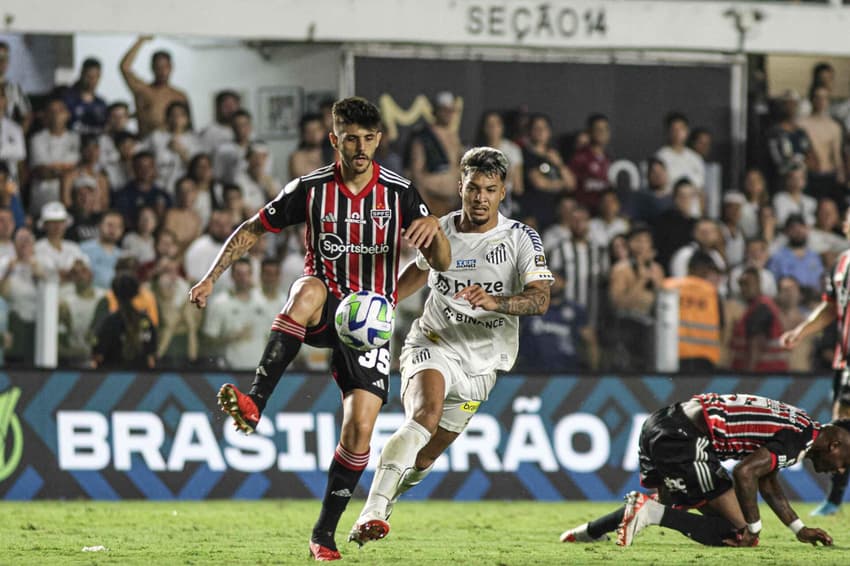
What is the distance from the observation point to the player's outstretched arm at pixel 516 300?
796cm

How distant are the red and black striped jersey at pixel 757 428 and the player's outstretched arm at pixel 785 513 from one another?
14 centimetres

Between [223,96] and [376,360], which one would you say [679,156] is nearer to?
[223,96]

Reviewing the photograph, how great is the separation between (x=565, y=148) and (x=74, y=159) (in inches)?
199

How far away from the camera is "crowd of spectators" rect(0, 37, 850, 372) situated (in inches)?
501

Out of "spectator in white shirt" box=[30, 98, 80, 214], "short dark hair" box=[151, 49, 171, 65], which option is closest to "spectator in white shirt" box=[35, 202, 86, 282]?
"spectator in white shirt" box=[30, 98, 80, 214]

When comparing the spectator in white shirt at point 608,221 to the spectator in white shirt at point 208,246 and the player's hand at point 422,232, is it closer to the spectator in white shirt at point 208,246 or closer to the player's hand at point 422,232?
the spectator in white shirt at point 208,246

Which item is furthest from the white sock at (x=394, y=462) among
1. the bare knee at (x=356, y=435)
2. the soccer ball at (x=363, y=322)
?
the soccer ball at (x=363, y=322)

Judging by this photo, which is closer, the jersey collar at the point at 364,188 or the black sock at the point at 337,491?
the black sock at the point at 337,491

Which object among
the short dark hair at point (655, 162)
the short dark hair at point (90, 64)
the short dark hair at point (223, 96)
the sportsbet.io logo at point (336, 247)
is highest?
the short dark hair at point (90, 64)

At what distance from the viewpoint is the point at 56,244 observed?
13.6m

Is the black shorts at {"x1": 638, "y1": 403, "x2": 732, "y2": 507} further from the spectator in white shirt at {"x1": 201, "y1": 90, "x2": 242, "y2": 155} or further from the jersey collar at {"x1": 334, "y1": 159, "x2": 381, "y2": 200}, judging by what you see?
the spectator in white shirt at {"x1": 201, "y1": 90, "x2": 242, "y2": 155}

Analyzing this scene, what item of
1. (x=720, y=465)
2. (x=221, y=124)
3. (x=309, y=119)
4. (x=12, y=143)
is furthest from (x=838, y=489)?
(x=12, y=143)

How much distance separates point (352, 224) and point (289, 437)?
5.25 m

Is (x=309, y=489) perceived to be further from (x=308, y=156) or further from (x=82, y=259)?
(x=308, y=156)
